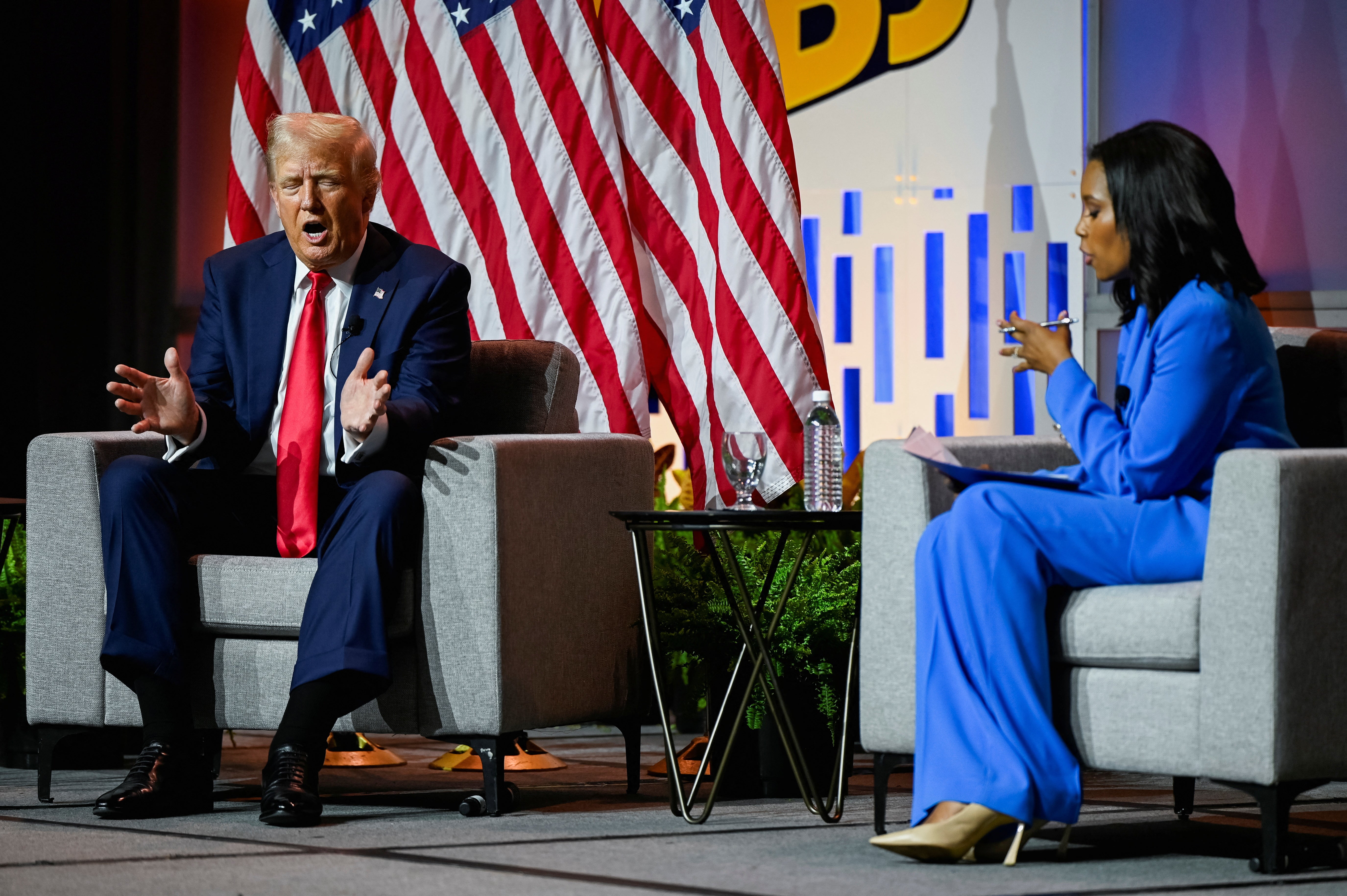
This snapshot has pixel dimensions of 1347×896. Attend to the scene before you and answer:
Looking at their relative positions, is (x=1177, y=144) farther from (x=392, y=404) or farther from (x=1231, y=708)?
(x=392, y=404)

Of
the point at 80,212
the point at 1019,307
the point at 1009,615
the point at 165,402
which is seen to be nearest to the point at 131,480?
the point at 165,402

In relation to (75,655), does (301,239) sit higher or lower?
higher

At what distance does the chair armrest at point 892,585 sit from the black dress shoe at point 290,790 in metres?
0.90

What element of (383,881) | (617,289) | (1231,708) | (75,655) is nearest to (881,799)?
(1231,708)

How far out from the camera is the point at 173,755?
2.84 m

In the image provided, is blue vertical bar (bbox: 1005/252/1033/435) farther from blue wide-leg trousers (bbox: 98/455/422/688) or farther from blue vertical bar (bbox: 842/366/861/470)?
blue wide-leg trousers (bbox: 98/455/422/688)

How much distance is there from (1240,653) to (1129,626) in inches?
6.2

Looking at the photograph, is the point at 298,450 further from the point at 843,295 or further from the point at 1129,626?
the point at 843,295

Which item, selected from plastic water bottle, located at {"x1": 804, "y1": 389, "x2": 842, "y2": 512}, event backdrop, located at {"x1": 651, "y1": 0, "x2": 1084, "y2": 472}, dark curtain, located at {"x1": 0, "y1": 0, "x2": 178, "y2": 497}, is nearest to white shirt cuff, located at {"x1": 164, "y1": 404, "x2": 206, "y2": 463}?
plastic water bottle, located at {"x1": 804, "y1": 389, "x2": 842, "y2": 512}

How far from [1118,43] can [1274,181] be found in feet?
1.94

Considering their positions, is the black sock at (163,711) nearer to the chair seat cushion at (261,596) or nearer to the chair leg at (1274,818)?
the chair seat cushion at (261,596)

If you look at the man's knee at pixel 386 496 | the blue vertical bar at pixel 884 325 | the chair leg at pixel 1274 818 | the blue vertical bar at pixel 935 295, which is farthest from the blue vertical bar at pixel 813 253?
the chair leg at pixel 1274 818

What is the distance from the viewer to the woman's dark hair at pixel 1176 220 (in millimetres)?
2527

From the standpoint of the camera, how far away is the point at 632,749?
3.26 metres
